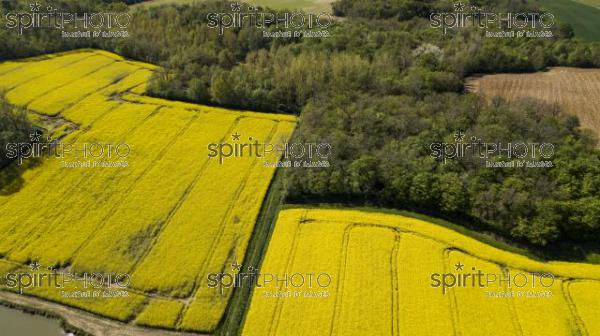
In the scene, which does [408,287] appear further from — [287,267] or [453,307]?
[287,267]

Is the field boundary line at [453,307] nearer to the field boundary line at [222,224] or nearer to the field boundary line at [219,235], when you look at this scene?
the field boundary line at [219,235]

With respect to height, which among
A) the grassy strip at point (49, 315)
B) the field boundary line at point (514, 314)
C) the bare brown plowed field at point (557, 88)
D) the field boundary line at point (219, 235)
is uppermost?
the bare brown plowed field at point (557, 88)

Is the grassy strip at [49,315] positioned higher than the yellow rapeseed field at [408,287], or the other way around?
the yellow rapeseed field at [408,287]

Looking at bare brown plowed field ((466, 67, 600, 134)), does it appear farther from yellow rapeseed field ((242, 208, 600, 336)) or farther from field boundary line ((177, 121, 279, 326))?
field boundary line ((177, 121, 279, 326))

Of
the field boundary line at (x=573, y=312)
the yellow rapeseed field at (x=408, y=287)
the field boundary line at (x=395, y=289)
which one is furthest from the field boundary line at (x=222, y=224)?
the field boundary line at (x=573, y=312)

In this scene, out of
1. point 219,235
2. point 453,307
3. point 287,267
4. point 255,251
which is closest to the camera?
point 453,307

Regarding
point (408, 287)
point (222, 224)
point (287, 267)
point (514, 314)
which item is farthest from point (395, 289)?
point (222, 224)

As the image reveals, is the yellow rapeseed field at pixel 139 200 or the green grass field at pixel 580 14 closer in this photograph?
the yellow rapeseed field at pixel 139 200
